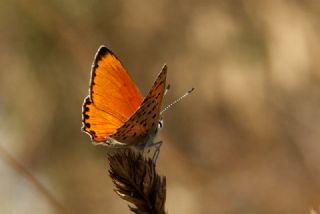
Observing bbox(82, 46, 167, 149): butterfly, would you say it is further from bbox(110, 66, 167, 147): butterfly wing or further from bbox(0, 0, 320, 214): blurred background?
bbox(0, 0, 320, 214): blurred background

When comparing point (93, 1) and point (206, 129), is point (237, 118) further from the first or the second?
point (93, 1)

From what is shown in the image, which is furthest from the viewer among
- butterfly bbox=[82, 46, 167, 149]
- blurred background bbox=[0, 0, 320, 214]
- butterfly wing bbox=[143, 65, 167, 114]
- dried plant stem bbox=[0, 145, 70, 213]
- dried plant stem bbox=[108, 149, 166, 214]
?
blurred background bbox=[0, 0, 320, 214]

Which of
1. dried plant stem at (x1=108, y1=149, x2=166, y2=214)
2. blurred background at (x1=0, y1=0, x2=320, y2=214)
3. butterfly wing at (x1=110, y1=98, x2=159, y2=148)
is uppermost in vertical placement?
blurred background at (x1=0, y1=0, x2=320, y2=214)

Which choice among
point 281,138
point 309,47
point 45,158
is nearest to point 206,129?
point 281,138

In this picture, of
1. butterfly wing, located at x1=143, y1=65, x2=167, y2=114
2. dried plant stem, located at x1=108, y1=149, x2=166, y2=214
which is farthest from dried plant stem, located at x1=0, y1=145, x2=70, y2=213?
dried plant stem, located at x1=108, y1=149, x2=166, y2=214

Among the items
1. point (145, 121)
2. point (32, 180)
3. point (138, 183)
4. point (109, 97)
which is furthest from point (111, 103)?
point (32, 180)

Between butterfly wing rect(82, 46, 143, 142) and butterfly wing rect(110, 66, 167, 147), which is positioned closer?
butterfly wing rect(110, 66, 167, 147)

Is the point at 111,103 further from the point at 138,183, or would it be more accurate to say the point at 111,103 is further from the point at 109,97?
the point at 138,183
